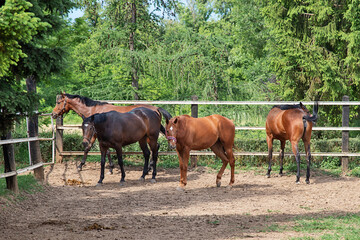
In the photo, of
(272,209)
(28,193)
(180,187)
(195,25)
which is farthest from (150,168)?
(195,25)

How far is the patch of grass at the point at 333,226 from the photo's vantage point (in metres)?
5.49

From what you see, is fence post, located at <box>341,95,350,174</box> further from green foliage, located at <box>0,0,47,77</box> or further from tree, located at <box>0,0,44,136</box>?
green foliage, located at <box>0,0,47,77</box>

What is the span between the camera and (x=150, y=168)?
11.3m

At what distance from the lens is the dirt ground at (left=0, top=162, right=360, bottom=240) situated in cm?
A: 585

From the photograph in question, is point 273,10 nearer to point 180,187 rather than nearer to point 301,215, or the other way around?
point 180,187

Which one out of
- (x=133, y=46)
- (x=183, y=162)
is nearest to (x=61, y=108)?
(x=183, y=162)

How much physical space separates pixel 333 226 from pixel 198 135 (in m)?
3.89

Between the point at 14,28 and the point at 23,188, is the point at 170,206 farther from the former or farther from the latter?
the point at 14,28

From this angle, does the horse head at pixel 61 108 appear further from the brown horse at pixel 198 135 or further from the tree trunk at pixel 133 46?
the tree trunk at pixel 133 46

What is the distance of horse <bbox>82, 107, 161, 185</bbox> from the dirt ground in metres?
0.80

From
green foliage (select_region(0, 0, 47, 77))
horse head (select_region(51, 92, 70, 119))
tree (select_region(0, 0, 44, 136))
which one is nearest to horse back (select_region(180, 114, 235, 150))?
horse head (select_region(51, 92, 70, 119))

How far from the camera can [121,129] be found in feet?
32.4

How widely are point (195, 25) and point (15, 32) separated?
1225 inches

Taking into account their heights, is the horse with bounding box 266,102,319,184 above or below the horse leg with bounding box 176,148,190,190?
above
